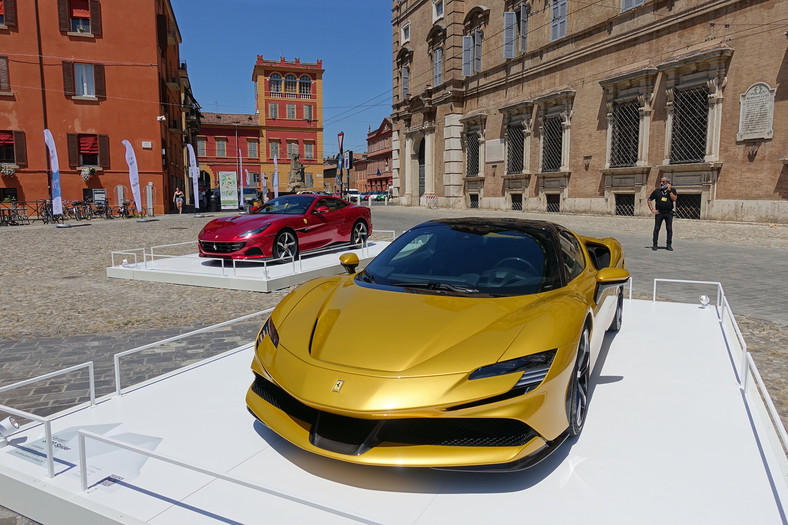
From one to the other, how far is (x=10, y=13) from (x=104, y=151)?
800 centimetres

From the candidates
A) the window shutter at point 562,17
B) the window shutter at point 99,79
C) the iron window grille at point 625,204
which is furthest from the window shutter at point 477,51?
the window shutter at point 99,79

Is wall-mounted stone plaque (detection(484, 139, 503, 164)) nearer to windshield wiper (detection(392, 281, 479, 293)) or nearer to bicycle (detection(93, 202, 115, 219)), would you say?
bicycle (detection(93, 202, 115, 219))

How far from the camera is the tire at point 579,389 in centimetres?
267

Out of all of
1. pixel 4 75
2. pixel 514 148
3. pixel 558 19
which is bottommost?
pixel 514 148

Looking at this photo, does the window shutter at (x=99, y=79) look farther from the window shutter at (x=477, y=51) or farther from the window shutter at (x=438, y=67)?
the window shutter at (x=477, y=51)

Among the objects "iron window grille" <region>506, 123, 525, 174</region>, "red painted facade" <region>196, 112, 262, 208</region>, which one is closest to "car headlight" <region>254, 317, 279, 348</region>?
"iron window grille" <region>506, 123, 525, 174</region>

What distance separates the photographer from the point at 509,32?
2831cm

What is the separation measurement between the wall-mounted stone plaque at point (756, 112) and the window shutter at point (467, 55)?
1785 cm

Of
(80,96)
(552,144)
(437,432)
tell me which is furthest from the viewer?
(80,96)

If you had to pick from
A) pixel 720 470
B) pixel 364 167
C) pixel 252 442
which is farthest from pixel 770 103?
pixel 364 167

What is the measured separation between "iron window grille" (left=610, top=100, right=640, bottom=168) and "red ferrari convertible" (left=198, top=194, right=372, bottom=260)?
48.8ft

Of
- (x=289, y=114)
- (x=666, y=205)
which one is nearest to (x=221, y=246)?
(x=666, y=205)

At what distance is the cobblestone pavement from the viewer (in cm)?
434

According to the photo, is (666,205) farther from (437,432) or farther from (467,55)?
(467,55)
